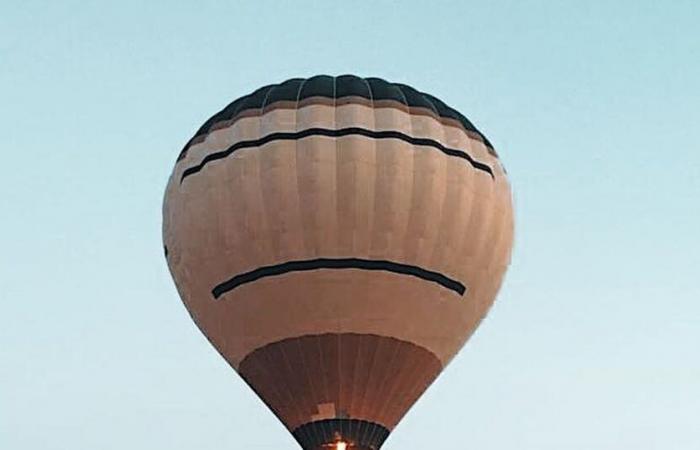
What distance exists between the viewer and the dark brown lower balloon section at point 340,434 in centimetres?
1950

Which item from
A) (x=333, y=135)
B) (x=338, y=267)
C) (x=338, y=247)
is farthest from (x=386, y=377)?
(x=333, y=135)

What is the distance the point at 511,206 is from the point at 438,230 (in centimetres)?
167

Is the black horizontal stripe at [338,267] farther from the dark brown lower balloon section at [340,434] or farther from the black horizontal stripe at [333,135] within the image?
the dark brown lower balloon section at [340,434]

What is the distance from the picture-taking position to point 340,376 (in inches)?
768

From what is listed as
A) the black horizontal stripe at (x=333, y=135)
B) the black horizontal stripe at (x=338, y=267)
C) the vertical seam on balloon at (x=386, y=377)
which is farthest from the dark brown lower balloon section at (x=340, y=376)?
the black horizontal stripe at (x=333, y=135)

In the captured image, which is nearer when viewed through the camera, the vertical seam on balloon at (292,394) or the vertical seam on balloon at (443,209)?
the vertical seam on balloon at (443,209)

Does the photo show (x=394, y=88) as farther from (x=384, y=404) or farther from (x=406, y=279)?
(x=384, y=404)

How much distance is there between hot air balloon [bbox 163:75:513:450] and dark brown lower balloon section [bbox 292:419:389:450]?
0.05 ft

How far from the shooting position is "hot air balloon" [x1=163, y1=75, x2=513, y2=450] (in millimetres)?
19328

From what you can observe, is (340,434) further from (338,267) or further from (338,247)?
(338,247)

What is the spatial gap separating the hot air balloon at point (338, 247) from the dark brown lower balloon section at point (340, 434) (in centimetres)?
2

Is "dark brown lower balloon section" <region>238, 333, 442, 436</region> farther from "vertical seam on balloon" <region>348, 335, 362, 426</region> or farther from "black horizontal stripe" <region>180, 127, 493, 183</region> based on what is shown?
"black horizontal stripe" <region>180, 127, 493, 183</region>

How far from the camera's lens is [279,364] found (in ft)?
64.7

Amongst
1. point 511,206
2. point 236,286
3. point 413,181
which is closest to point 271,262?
point 236,286
